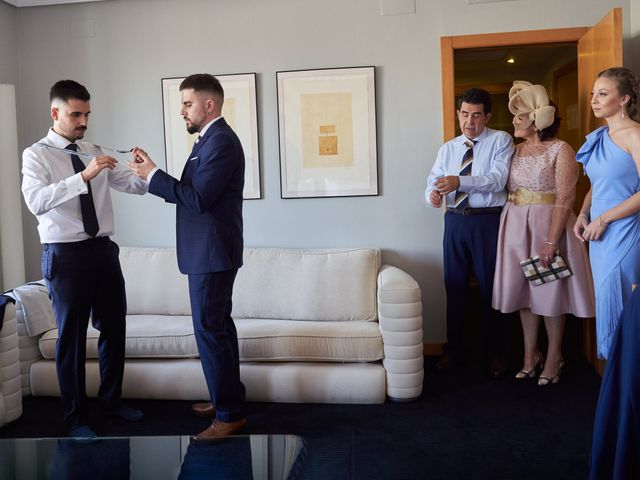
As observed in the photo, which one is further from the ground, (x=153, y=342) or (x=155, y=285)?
(x=155, y=285)

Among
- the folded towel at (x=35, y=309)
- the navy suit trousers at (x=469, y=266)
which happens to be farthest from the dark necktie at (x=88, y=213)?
the navy suit trousers at (x=469, y=266)

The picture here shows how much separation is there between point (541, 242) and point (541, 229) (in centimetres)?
7

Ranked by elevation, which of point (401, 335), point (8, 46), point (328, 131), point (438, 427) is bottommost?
point (438, 427)

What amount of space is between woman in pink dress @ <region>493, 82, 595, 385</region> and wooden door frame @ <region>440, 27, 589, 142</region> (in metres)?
0.51

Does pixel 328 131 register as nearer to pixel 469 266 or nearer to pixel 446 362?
pixel 469 266

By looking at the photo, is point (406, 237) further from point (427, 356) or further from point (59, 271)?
point (59, 271)

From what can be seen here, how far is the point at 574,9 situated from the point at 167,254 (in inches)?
122

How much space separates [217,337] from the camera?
2912 millimetres

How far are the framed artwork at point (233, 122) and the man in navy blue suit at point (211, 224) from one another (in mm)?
1295

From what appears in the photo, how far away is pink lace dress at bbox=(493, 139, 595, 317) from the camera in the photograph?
346 centimetres

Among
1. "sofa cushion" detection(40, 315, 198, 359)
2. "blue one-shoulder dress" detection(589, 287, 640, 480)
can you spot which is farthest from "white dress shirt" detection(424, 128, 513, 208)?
"blue one-shoulder dress" detection(589, 287, 640, 480)

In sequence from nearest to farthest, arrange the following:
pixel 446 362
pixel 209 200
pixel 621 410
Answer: pixel 621 410
pixel 209 200
pixel 446 362

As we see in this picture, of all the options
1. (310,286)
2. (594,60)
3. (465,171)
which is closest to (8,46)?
(310,286)

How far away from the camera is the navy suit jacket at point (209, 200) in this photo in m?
2.79
